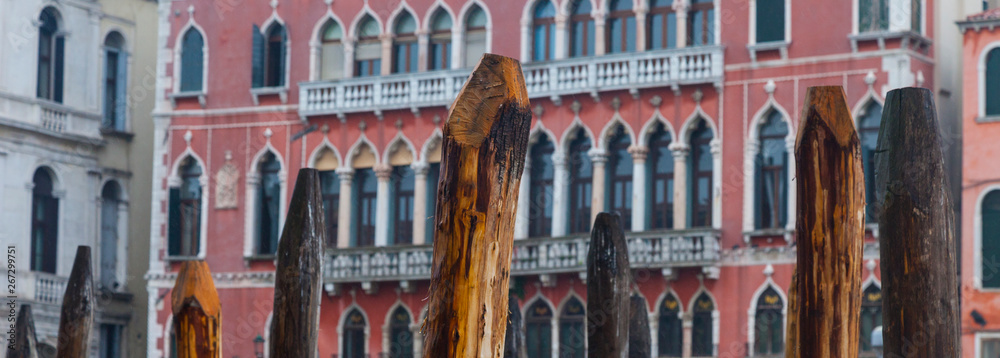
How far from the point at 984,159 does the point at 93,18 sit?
667 inches

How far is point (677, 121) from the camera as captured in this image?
2975 centimetres

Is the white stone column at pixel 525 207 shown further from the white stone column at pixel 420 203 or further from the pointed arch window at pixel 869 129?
the pointed arch window at pixel 869 129

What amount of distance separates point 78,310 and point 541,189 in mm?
14292

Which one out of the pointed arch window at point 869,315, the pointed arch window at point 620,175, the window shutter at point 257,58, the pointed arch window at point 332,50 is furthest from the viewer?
the window shutter at point 257,58

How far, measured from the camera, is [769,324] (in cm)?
2867

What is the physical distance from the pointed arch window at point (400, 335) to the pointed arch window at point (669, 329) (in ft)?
14.9

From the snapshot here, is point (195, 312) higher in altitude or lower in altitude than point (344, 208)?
lower

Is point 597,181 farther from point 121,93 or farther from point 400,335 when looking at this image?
point 121,93

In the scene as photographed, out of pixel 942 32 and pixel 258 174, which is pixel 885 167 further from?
pixel 258 174

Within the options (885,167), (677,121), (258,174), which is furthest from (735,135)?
(885,167)

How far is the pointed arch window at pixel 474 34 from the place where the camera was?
31.9 m

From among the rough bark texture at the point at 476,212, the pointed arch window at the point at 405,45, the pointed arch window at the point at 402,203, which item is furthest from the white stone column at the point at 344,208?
the rough bark texture at the point at 476,212

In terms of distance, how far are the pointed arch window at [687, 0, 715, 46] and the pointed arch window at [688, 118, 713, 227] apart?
51.2 inches

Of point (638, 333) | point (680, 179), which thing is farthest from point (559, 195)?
point (638, 333)
